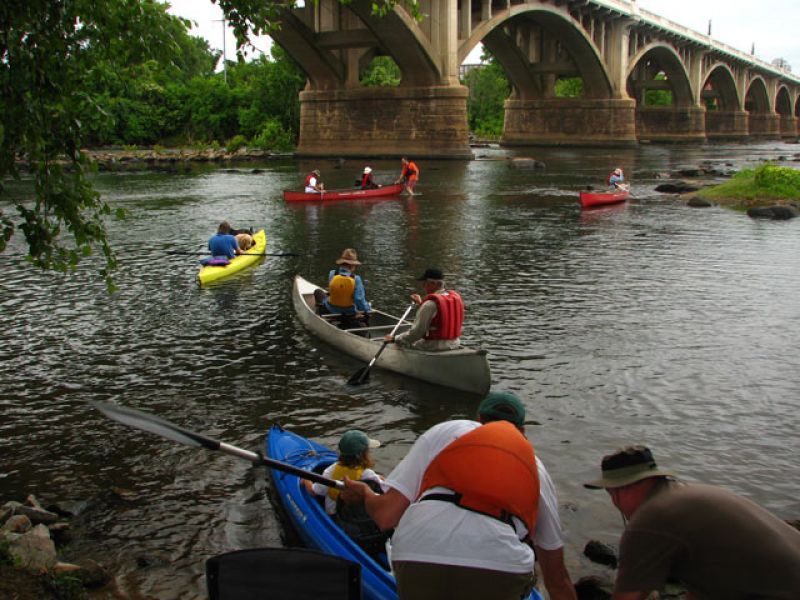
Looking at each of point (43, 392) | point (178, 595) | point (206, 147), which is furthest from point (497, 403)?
point (206, 147)

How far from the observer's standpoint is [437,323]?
34.1 ft

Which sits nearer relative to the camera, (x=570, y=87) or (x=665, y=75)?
(x=665, y=75)

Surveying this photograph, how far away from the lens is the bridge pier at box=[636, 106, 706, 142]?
93.8 meters

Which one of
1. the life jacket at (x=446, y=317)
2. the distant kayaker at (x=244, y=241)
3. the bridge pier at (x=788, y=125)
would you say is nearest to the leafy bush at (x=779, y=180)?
the distant kayaker at (x=244, y=241)

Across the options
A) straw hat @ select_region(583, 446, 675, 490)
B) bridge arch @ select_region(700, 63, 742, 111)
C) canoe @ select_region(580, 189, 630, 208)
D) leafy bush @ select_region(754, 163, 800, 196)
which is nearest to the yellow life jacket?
straw hat @ select_region(583, 446, 675, 490)

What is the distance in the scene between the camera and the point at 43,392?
10344mm

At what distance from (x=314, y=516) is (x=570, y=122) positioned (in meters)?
77.2

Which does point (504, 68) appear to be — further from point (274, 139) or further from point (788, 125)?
point (788, 125)

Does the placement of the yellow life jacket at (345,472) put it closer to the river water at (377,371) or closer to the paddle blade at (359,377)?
the river water at (377,371)

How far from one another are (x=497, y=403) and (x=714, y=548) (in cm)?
124

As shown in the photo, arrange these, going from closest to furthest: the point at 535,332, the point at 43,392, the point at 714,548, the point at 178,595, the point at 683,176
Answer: the point at 714,548 → the point at 178,595 → the point at 43,392 → the point at 535,332 → the point at 683,176

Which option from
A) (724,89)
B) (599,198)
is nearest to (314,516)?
(599,198)

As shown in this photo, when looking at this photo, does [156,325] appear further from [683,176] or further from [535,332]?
[683,176]

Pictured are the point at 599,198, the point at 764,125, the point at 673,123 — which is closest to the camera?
the point at 599,198
